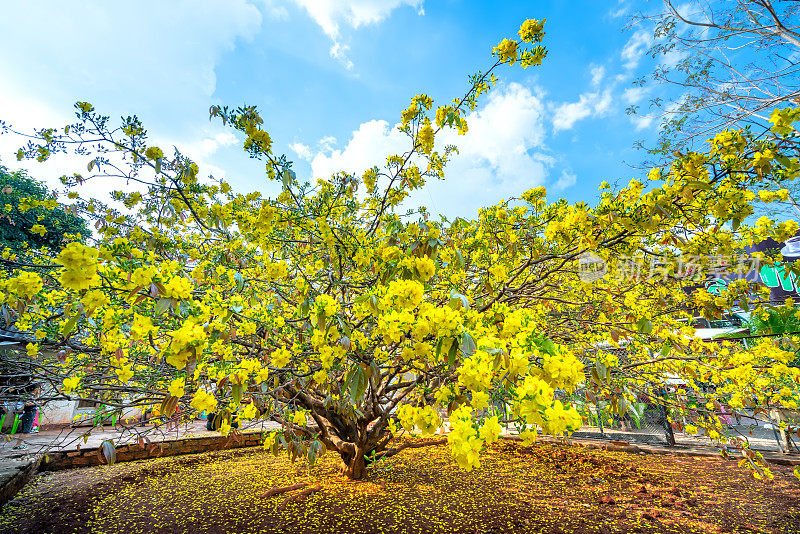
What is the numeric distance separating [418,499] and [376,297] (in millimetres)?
2563

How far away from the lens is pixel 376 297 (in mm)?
1761

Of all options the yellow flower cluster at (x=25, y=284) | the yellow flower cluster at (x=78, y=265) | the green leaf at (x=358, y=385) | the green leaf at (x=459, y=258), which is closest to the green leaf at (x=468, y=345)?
the green leaf at (x=358, y=385)

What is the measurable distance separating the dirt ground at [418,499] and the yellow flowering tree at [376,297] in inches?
22.6

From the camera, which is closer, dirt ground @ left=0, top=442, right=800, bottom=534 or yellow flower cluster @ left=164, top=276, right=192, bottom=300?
yellow flower cluster @ left=164, top=276, right=192, bottom=300

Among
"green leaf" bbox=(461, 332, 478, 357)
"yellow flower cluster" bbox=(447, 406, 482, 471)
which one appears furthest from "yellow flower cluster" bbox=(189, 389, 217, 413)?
"green leaf" bbox=(461, 332, 478, 357)

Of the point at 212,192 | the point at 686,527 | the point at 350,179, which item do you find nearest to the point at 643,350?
the point at 686,527

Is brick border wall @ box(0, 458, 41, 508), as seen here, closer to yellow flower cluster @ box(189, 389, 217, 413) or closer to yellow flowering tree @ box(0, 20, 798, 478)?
yellow flowering tree @ box(0, 20, 798, 478)

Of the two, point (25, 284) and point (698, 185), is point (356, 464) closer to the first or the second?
point (25, 284)

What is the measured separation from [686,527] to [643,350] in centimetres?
150

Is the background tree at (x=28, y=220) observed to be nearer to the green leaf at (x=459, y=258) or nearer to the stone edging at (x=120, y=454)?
the stone edging at (x=120, y=454)

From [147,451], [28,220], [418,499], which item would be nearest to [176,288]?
[418,499]

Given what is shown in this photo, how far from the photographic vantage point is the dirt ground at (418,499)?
2.72m

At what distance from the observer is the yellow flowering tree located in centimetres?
151

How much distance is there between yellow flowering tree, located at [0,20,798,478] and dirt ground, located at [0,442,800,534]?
573 millimetres
